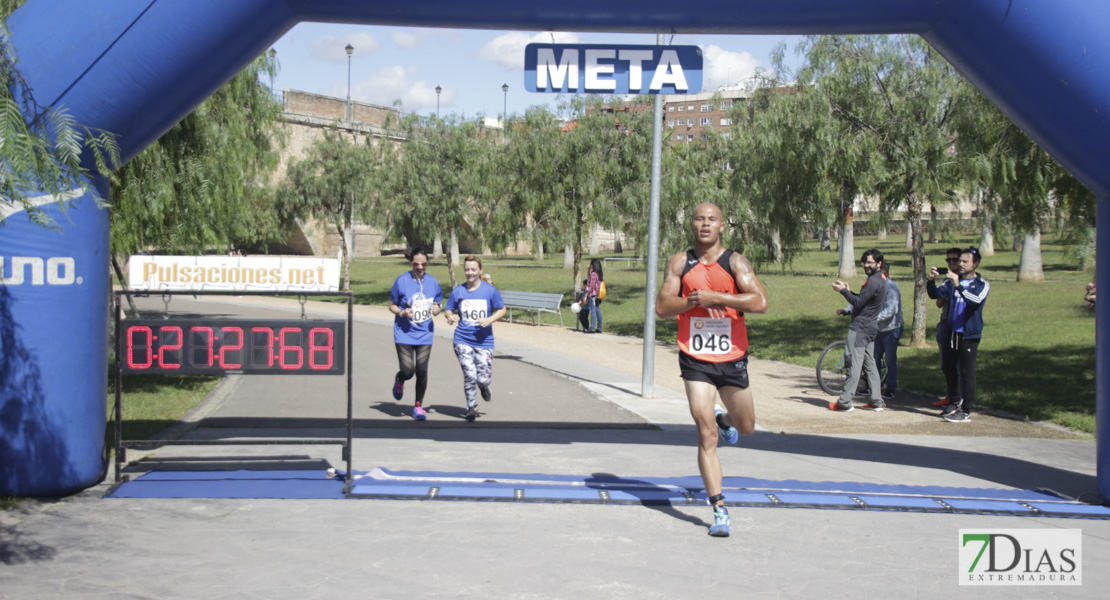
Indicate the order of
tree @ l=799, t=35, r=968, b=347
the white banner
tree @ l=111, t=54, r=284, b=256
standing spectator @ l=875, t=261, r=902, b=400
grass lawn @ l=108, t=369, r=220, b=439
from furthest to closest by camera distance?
1. tree @ l=799, t=35, r=968, b=347
2. standing spectator @ l=875, t=261, r=902, b=400
3. tree @ l=111, t=54, r=284, b=256
4. grass lawn @ l=108, t=369, r=220, b=439
5. the white banner

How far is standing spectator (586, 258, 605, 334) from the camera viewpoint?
19375mm

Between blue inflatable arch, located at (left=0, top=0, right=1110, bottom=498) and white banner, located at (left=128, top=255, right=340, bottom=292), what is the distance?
33 centimetres

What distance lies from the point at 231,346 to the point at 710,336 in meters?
3.43

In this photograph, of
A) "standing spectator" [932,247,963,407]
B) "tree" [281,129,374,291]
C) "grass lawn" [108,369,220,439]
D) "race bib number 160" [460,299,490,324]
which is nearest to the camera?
"grass lawn" [108,369,220,439]

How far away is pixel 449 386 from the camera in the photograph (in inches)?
478

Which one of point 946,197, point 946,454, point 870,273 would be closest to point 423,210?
point 946,197

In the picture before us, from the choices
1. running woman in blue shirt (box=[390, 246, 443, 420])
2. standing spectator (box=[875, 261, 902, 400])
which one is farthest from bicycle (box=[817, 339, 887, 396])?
running woman in blue shirt (box=[390, 246, 443, 420])

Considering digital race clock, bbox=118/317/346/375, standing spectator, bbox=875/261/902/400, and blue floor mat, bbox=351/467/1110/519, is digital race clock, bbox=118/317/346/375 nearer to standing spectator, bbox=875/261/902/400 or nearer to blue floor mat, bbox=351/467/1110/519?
blue floor mat, bbox=351/467/1110/519

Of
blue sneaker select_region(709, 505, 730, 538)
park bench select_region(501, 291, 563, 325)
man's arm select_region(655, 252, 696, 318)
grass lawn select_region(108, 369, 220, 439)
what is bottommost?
grass lawn select_region(108, 369, 220, 439)

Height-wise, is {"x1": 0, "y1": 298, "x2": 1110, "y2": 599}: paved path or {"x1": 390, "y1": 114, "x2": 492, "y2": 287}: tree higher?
{"x1": 390, "y1": 114, "x2": 492, "y2": 287}: tree

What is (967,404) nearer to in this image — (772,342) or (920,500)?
(920,500)

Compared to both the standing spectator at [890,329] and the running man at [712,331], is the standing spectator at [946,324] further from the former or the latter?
the running man at [712,331]

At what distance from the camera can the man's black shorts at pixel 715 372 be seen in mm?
5582

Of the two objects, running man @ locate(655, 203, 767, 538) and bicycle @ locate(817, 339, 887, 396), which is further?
bicycle @ locate(817, 339, 887, 396)
